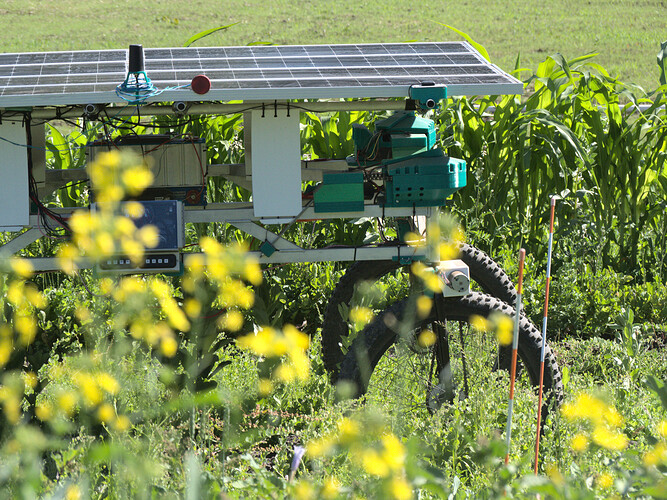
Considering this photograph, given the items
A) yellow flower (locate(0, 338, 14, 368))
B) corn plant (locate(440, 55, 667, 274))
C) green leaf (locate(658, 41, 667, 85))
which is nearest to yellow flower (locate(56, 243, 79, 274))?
yellow flower (locate(0, 338, 14, 368))

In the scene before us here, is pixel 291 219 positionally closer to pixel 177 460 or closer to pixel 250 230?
pixel 250 230

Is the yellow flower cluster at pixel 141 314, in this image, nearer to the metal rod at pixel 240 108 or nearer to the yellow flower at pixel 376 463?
the yellow flower at pixel 376 463

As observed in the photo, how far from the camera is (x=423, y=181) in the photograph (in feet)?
9.73

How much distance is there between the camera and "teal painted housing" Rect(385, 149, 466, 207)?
2967 mm

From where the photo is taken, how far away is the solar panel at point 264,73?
108 inches

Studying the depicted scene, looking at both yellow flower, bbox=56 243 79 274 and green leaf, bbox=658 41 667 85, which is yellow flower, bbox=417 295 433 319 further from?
green leaf, bbox=658 41 667 85

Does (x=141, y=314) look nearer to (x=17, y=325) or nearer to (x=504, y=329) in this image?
(x=17, y=325)

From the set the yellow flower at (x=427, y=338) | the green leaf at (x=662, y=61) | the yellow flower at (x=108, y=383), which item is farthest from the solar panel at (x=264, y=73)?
the green leaf at (x=662, y=61)

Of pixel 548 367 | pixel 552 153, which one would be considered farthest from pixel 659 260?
pixel 548 367

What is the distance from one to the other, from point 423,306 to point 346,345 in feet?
1.69

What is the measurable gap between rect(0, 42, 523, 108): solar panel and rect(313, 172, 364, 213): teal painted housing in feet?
1.09

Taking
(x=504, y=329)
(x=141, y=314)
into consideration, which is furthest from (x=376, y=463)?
(x=504, y=329)

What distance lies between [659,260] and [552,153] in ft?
2.70

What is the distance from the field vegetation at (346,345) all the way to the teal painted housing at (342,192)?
304 millimetres
